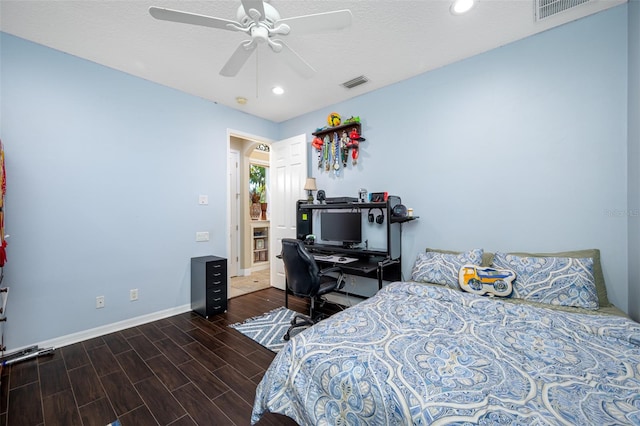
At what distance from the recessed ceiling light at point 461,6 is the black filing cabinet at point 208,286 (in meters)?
3.40

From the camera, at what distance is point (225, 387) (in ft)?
6.23

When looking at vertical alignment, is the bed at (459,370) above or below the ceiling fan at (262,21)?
below

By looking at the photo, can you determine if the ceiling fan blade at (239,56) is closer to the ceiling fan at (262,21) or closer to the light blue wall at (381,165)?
the ceiling fan at (262,21)

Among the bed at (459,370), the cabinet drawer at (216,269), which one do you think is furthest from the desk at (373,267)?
the bed at (459,370)

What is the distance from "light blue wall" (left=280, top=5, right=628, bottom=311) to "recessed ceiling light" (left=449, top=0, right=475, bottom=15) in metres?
0.53

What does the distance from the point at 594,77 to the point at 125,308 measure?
196 inches

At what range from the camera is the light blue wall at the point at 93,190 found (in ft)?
7.60

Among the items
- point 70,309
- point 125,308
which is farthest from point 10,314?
point 125,308

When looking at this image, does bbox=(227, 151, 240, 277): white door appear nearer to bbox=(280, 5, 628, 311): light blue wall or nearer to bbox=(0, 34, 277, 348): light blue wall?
bbox=(0, 34, 277, 348): light blue wall

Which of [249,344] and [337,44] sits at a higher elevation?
[337,44]

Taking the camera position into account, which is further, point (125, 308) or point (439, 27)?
point (125, 308)

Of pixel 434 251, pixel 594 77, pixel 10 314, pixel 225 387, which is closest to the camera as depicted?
pixel 225 387

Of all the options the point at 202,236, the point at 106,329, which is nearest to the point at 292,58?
the point at 202,236

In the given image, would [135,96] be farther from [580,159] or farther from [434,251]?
[580,159]
